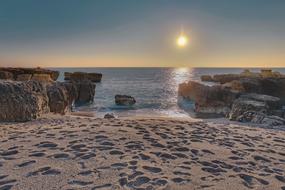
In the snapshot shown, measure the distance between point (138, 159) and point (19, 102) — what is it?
754cm

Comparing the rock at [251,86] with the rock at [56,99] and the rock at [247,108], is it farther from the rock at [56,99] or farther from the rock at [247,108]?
the rock at [56,99]

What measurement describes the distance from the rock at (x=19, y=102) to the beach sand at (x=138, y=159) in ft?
7.50

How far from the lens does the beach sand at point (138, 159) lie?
4789 mm

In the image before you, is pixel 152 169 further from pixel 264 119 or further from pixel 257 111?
pixel 257 111

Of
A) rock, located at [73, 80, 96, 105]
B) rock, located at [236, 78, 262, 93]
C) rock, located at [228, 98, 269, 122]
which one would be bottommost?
rock, located at [73, 80, 96, 105]

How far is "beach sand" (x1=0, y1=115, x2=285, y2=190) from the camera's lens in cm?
479

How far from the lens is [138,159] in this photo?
229 inches

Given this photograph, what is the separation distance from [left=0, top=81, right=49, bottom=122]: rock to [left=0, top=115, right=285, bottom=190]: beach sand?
90.0 inches

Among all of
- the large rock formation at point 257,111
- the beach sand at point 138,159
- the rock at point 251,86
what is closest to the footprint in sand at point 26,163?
the beach sand at point 138,159

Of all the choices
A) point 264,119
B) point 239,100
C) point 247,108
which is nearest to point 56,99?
point 264,119

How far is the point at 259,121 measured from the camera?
13602 mm

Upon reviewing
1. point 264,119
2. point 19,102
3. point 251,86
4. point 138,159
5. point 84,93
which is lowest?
point 84,93

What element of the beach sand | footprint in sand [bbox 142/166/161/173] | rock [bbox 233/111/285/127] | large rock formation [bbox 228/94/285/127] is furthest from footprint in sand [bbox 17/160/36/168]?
large rock formation [bbox 228/94/285/127]

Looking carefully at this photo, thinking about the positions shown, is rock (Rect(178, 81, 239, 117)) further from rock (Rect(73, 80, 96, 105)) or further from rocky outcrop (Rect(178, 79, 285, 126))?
rock (Rect(73, 80, 96, 105))
